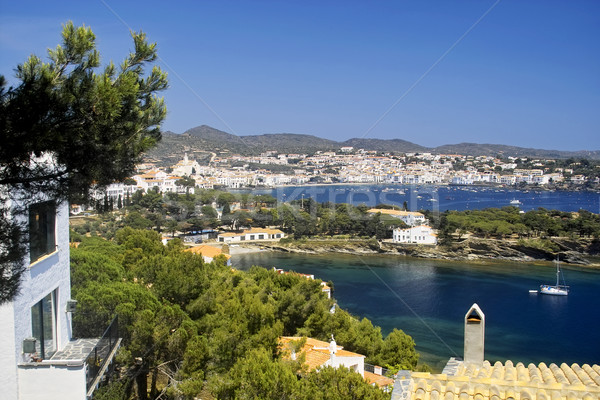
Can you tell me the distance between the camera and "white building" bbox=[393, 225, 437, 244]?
104ft

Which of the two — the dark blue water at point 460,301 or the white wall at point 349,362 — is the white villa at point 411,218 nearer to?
the dark blue water at point 460,301

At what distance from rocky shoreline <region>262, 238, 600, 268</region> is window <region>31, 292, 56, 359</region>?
89.0ft

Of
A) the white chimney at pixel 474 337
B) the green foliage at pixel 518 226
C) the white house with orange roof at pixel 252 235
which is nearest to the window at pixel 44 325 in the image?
the white chimney at pixel 474 337

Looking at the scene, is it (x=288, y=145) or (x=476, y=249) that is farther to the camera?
(x=288, y=145)

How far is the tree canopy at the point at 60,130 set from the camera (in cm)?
220

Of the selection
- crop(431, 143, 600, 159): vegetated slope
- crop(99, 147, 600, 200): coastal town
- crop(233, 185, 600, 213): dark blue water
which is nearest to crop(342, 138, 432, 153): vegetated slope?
crop(431, 143, 600, 159): vegetated slope

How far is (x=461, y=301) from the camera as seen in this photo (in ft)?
65.3

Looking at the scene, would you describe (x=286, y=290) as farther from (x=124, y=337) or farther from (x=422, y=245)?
(x=422, y=245)

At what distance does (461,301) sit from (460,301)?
0.04 meters

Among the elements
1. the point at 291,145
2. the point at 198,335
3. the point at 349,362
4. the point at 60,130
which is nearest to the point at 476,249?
the point at 349,362

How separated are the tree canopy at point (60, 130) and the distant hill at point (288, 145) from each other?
7713cm

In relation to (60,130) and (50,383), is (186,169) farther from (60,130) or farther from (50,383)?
(60,130)

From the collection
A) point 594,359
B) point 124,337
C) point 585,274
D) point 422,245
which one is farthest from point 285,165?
point 124,337

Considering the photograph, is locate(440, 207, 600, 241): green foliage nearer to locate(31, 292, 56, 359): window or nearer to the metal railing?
the metal railing
